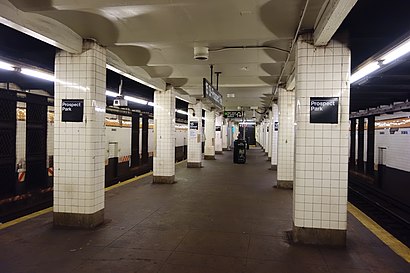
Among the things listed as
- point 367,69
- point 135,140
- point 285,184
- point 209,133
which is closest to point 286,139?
point 285,184

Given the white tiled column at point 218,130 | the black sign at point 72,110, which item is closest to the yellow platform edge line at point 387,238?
the black sign at point 72,110

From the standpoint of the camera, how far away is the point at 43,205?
6418mm

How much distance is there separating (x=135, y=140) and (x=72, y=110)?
6.19 m

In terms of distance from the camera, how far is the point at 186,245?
390 cm

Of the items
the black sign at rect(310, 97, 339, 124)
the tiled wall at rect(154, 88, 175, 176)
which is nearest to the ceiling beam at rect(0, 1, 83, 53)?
the black sign at rect(310, 97, 339, 124)

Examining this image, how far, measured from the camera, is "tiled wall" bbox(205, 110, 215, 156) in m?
16.4

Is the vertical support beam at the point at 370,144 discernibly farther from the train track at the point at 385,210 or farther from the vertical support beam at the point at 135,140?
the vertical support beam at the point at 135,140

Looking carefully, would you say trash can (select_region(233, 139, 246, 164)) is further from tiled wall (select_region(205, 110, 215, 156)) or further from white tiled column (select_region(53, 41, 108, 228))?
white tiled column (select_region(53, 41, 108, 228))

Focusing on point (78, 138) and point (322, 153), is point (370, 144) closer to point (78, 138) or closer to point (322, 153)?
point (322, 153)

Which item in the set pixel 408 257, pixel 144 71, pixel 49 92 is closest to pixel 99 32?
pixel 144 71

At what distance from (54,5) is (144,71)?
143 inches

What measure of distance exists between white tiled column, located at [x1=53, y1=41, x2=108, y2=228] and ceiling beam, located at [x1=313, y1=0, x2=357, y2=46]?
3.42m

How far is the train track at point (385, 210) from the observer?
6.54 metres

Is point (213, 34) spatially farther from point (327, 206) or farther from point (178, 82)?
point (178, 82)
